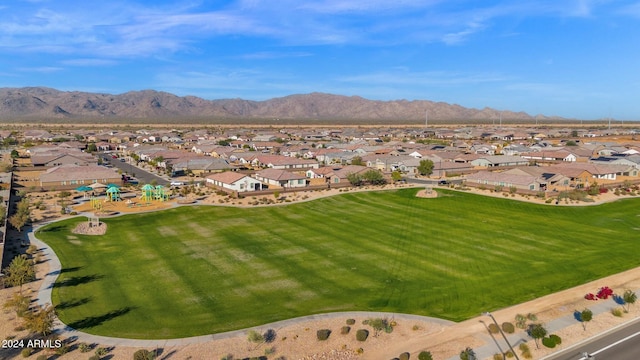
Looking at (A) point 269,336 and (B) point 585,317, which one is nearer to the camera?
(A) point 269,336

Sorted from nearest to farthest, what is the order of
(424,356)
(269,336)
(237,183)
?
1. (424,356)
2. (269,336)
3. (237,183)

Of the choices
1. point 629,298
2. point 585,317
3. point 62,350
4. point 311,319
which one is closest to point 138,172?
point 62,350

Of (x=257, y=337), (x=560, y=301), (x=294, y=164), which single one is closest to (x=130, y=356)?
(x=257, y=337)

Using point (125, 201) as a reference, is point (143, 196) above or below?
above

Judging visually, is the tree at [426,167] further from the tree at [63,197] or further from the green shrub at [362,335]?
the green shrub at [362,335]

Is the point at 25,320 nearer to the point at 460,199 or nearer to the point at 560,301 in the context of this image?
the point at 560,301

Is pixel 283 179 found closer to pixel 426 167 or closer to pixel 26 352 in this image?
pixel 426 167

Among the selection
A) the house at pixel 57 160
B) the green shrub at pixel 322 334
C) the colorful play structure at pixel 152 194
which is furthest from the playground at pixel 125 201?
the green shrub at pixel 322 334
